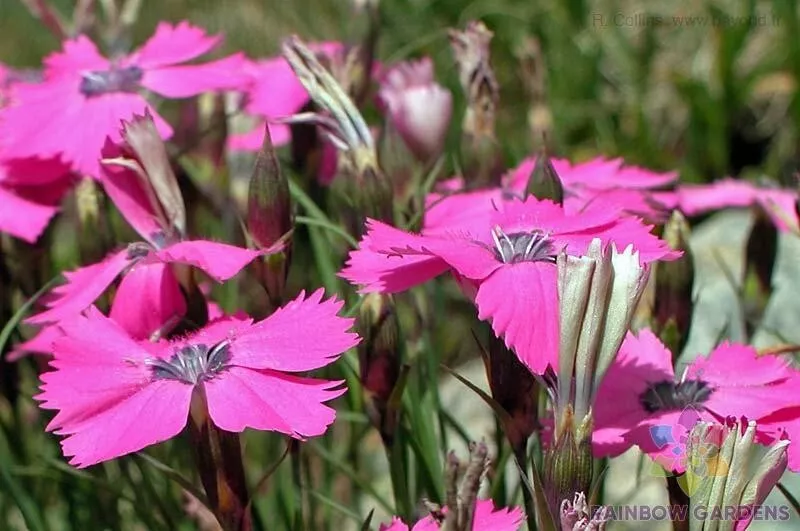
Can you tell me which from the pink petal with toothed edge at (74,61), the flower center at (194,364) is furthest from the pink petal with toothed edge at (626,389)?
the pink petal with toothed edge at (74,61)

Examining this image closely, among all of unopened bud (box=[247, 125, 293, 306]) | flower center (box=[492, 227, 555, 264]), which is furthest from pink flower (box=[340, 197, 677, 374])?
unopened bud (box=[247, 125, 293, 306])

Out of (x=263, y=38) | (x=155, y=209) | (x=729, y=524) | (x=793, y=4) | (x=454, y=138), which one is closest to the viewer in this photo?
(x=729, y=524)

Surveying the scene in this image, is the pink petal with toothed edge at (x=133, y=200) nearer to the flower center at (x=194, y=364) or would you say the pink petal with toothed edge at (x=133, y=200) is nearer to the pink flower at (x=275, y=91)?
the flower center at (x=194, y=364)

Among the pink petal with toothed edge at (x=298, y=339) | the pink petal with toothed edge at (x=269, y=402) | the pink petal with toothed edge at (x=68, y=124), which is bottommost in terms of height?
the pink petal with toothed edge at (x=269, y=402)

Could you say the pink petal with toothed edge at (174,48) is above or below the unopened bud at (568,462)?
above

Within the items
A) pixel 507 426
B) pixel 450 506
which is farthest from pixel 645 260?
pixel 450 506

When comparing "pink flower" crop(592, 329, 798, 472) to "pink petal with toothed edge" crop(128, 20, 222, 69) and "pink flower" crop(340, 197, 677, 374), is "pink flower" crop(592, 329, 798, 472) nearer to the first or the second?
"pink flower" crop(340, 197, 677, 374)

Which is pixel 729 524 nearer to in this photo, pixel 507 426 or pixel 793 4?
pixel 507 426
